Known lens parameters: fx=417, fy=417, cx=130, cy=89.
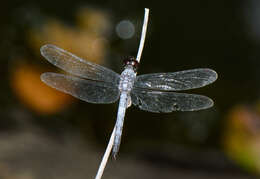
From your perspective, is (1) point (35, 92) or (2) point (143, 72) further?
(2) point (143, 72)

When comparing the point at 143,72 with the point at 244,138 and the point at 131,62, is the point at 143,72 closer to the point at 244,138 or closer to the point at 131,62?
the point at 244,138

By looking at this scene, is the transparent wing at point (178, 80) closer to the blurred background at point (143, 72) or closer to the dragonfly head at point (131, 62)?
the dragonfly head at point (131, 62)

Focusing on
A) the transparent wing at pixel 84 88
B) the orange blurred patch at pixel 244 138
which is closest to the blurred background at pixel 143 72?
the orange blurred patch at pixel 244 138

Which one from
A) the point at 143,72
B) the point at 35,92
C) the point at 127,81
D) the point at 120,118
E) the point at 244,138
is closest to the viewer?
the point at 120,118

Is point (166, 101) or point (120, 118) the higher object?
point (166, 101)

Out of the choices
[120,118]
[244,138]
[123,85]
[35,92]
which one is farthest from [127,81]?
[35,92]

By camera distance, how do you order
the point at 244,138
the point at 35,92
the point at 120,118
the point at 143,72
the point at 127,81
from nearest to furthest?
the point at 120,118, the point at 127,81, the point at 244,138, the point at 35,92, the point at 143,72
